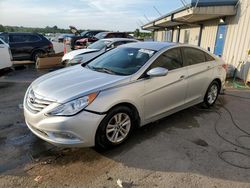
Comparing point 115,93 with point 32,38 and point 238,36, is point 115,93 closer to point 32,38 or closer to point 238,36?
point 238,36

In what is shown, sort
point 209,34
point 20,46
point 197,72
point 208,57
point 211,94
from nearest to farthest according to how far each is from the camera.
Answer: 1. point 197,72
2. point 208,57
3. point 211,94
4. point 209,34
5. point 20,46

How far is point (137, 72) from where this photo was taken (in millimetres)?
3648

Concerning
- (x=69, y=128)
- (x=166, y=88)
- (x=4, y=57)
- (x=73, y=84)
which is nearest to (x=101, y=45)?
(x=4, y=57)

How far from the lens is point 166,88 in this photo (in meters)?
3.99

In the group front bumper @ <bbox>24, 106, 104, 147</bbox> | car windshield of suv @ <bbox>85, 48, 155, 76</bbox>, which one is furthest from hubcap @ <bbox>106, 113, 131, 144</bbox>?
car windshield of suv @ <bbox>85, 48, 155, 76</bbox>

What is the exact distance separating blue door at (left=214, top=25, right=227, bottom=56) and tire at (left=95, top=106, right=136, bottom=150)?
8187 millimetres

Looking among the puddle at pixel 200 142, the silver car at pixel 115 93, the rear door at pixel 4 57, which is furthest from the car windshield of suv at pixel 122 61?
→ the rear door at pixel 4 57

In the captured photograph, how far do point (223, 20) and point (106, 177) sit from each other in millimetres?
9475

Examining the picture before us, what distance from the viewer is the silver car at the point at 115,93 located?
9.88ft

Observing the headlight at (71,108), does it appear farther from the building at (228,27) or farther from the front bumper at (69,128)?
the building at (228,27)

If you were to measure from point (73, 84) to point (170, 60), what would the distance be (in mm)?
1912

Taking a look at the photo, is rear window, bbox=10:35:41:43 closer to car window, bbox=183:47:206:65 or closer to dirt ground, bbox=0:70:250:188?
dirt ground, bbox=0:70:250:188

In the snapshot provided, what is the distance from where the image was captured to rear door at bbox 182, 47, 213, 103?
180 inches

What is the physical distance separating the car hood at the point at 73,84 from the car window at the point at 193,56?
1.71 m
